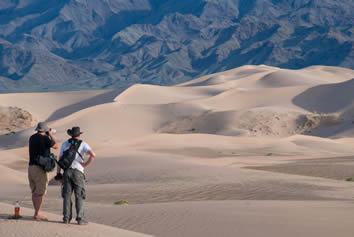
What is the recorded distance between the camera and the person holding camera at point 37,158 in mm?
8211

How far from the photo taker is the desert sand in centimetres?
993

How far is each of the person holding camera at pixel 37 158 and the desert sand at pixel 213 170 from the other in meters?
0.34

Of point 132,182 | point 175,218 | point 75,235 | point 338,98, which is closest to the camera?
point 75,235

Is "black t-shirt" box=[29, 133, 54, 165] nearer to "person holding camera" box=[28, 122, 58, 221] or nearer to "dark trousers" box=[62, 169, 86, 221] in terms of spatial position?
"person holding camera" box=[28, 122, 58, 221]

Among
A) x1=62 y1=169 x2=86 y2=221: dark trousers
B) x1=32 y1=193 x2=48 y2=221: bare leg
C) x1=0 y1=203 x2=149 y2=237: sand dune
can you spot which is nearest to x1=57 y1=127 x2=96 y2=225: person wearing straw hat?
x1=62 y1=169 x2=86 y2=221: dark trousers

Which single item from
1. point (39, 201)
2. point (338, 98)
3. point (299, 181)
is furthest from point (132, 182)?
point (338, 98)

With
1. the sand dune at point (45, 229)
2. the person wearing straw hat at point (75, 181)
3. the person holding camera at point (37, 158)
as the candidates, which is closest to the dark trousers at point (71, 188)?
the person wearing straw hat at point (75, 181)

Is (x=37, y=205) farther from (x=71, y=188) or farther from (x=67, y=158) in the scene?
(x=67, y=158)

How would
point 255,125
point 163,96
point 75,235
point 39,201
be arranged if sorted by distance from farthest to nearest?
point 163,96
point 255,125
point 39,201
point 75,235

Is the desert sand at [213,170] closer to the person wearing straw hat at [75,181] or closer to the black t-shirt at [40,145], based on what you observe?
the person wearing straw hat at [75,181]

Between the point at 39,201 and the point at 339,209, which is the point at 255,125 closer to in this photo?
the point at 339,209

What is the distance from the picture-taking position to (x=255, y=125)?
53.7m

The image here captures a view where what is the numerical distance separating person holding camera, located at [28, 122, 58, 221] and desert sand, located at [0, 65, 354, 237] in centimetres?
34

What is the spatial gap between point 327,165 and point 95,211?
12.8 meters
